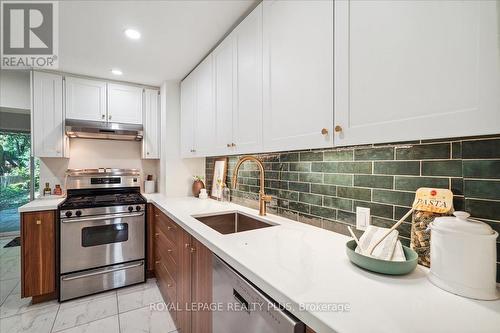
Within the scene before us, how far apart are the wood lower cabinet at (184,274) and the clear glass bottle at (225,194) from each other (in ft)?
2.05

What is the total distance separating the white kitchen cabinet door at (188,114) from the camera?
8.11 feet

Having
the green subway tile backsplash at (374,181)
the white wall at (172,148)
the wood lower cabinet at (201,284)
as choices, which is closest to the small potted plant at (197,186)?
the white wall at (172,148)

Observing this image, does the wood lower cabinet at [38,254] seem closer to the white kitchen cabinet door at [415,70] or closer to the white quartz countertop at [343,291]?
the white quartz countertop at [343,291]

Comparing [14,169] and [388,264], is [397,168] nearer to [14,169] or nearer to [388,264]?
[388,264]

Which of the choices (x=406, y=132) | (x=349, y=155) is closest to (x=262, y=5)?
(x=349, y=155)

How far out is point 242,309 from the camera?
3.02 feet

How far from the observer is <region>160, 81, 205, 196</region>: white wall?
9.40 ft

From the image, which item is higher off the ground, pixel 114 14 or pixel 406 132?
pixel 114 14

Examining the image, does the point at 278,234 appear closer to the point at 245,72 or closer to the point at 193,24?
the point at 245,72

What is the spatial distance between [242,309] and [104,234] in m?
2.10

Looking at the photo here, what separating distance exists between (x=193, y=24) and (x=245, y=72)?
61 cm

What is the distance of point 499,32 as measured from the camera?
566 millimetres

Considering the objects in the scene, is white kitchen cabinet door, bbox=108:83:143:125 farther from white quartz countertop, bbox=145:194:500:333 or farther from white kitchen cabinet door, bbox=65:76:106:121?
white quartz countertop, bbox=145:194:500:333

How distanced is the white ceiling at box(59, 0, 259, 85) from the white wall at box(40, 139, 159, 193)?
91 cm
